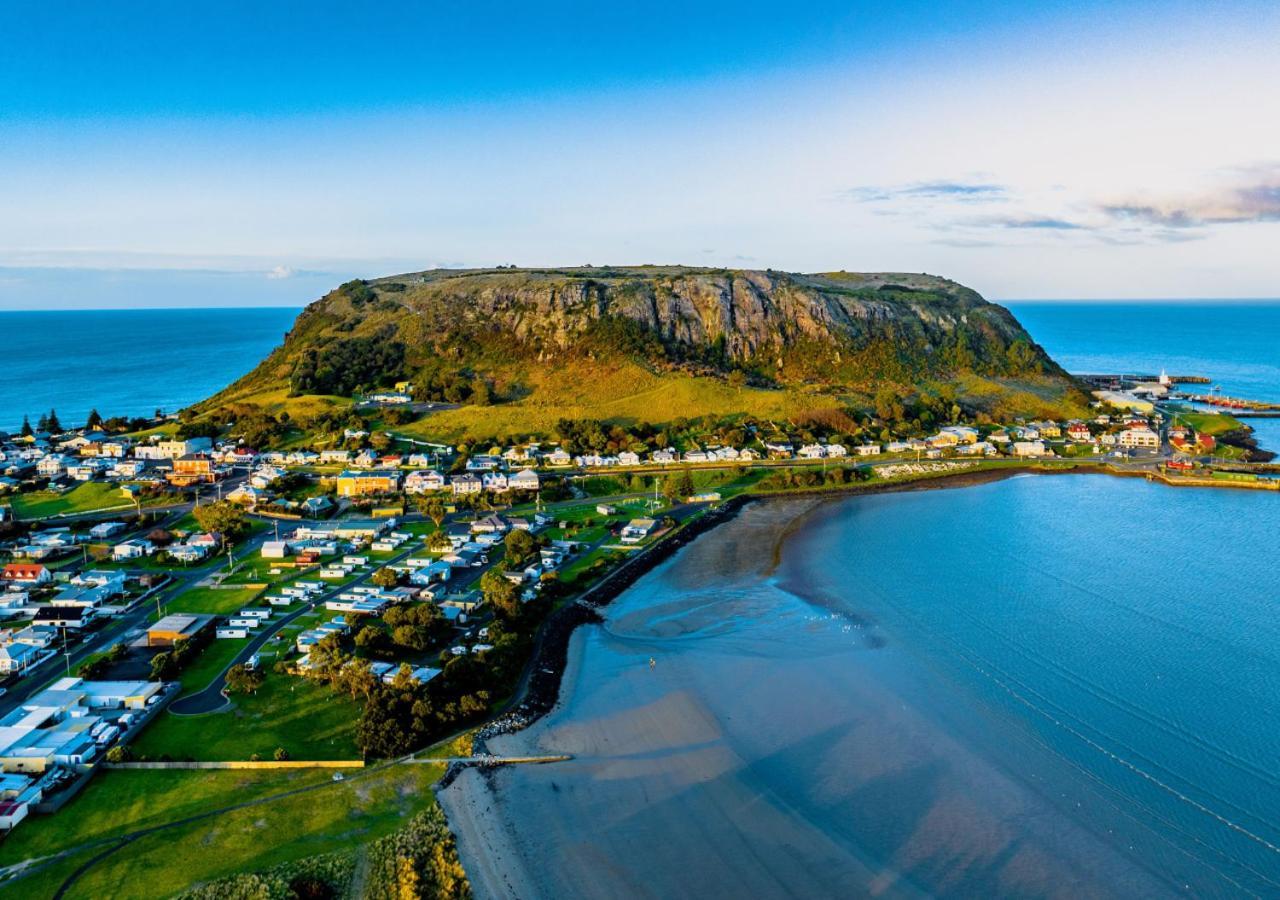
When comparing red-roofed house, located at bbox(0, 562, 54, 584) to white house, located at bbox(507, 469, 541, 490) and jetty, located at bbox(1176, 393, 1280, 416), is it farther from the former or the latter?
jetty, located at bbox(1176, 393, 1280, 416)

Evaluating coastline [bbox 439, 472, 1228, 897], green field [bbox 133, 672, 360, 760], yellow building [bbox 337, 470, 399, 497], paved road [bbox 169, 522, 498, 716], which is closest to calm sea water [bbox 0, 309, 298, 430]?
yellow building [bbox 337, 470, 399, 497]

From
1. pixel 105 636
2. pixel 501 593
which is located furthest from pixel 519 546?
pixel 105 636

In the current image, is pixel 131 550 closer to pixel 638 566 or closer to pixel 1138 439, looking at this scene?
pixel 638 566

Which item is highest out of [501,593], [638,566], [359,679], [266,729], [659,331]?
[659,331]

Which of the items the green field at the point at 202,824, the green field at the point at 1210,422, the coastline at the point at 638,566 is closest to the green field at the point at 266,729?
the green field at the point at 202,824

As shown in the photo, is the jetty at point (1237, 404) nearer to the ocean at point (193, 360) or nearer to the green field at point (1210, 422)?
the ocean at point (193, 360)

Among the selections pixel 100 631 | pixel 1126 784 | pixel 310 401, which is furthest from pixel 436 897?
pixel 310 401
